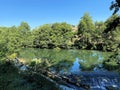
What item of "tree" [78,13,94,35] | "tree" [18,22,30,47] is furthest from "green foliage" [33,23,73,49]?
"tree" [78,13,94,35]

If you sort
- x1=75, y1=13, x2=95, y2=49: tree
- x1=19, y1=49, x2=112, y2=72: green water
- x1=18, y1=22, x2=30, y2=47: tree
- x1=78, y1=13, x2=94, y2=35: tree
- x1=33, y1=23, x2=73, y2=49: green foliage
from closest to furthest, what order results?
x1=19, y1=49, x2=112, y2=72: green water
x1=75, y1=13, x2=95, y2=49: tree
x1=78, y1=13, x2=94, y2=35: tree
x1=18, y1=22, x2=30, y2=47: tree
x1=33, y1=23, x2=73, y2=49: green foliage

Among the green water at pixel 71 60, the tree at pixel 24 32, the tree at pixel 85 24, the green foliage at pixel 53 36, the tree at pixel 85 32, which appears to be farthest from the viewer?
the green foliage at pixel 53 36

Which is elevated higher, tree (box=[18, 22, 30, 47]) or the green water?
tree (box=[18, 22, 30, 47])

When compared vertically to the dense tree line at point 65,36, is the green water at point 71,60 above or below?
below

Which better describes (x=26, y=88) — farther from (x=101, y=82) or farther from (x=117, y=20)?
(x=101, y=82)

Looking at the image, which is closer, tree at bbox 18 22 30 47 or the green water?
the green water

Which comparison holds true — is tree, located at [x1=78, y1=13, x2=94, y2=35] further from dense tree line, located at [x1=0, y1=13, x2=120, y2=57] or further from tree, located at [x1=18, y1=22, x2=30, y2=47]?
tree, located at [x1=18, y1=22, x2=30, y2=47]

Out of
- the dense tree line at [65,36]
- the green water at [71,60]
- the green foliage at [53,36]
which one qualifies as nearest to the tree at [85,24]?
the dense tree line at [65,36]

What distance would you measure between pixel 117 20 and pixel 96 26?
45.7m

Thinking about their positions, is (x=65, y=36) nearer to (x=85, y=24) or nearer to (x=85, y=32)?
(x=85, y=32)

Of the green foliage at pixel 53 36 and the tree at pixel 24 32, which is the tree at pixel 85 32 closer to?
the green foliage at pixel 53 36

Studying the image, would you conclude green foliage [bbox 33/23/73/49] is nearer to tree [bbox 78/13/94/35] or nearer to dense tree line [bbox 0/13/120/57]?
dense tree line [bbox 0/13/120/57]

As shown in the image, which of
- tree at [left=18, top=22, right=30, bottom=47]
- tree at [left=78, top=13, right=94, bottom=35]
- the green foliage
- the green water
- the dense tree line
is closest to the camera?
the green water

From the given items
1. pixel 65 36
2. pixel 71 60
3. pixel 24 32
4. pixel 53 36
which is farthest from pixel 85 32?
pixel 71 60
